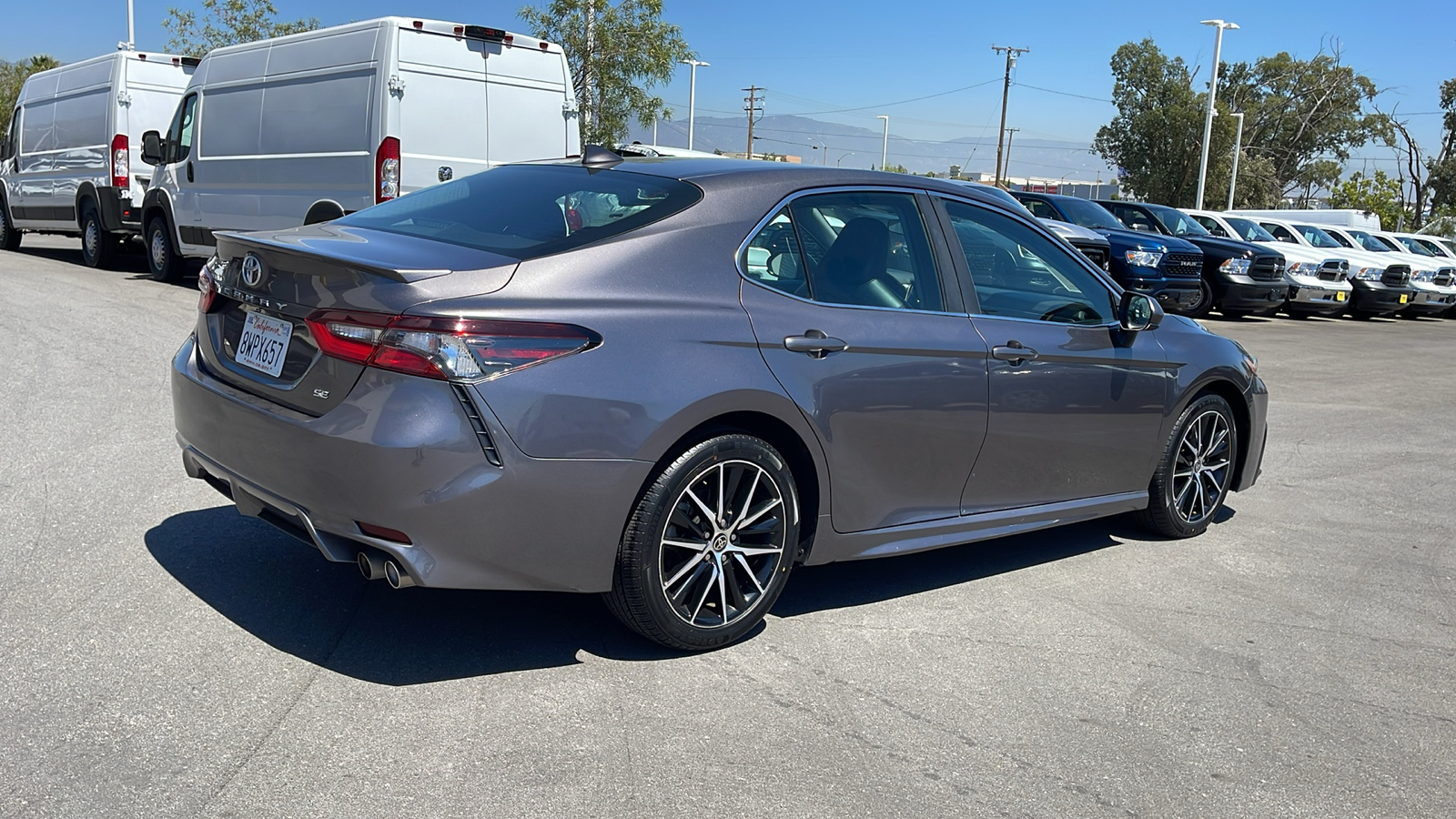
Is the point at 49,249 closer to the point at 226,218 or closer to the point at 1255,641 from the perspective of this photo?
the point at 226,218

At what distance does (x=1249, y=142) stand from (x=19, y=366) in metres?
74.4

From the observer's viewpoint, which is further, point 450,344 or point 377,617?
point 377,617

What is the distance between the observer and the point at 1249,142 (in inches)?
2844

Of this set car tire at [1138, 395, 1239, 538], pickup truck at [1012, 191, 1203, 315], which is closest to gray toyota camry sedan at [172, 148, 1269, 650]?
car tire at [1138, 395, 1239, 538]

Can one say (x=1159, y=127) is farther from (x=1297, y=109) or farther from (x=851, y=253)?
(x=851, y=253)

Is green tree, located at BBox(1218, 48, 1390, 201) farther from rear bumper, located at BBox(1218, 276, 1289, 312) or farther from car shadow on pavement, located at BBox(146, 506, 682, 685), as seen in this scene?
car shadow on pavement, located at BBox(146, 506, 682, 685)

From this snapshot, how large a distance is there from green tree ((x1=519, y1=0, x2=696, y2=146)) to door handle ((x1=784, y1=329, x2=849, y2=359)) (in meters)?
20.8

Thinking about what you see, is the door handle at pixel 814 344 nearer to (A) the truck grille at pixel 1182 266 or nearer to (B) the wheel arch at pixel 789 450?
(B) the wheel arch at pixel 789 450

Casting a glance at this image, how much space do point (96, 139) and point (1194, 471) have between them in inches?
599

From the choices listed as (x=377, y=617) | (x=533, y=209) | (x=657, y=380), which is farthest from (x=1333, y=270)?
(x=377, y=617)

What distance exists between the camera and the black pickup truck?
19656 mm

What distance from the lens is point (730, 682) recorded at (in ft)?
12.5

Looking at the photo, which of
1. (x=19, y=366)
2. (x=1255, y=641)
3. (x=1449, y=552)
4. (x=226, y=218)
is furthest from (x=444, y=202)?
(x=226, y=218)

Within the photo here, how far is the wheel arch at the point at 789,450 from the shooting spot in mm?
3816
